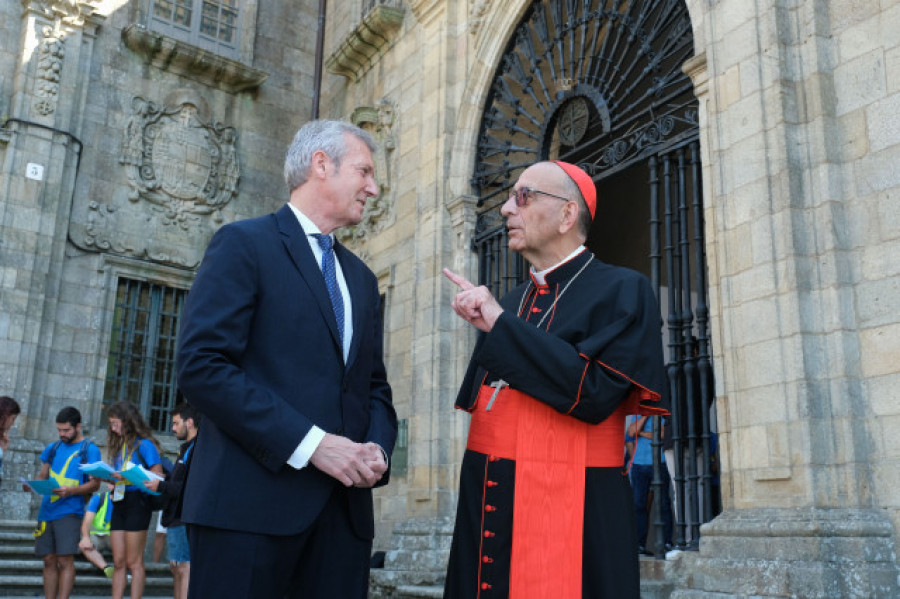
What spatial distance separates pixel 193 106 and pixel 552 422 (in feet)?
38.7

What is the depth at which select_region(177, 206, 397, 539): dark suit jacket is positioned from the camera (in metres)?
2.25

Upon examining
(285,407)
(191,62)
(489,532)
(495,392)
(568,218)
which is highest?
(191,62)

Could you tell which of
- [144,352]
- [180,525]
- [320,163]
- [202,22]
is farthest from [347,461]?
[202,22]

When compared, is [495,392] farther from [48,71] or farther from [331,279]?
[48,71]

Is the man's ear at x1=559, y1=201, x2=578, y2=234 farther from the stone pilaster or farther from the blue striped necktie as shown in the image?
the stone pilaster

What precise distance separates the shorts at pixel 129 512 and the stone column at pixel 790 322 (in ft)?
13.0

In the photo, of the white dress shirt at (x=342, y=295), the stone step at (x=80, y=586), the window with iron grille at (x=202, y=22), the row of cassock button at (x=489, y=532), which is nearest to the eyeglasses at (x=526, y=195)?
the white dress shirt at (x=342, y=295)

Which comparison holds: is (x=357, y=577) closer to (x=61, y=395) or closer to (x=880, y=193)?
(x=880, y=193)

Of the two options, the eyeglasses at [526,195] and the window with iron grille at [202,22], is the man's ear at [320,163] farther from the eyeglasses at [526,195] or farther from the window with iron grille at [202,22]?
the window with iron grille at [202,22]

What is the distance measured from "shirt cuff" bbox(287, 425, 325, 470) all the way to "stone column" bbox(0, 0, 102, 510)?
9781 mm

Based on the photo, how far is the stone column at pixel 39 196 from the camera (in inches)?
430

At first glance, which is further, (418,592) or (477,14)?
(477,14)

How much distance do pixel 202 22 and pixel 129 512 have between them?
9.25 metres

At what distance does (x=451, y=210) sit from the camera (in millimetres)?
9578
